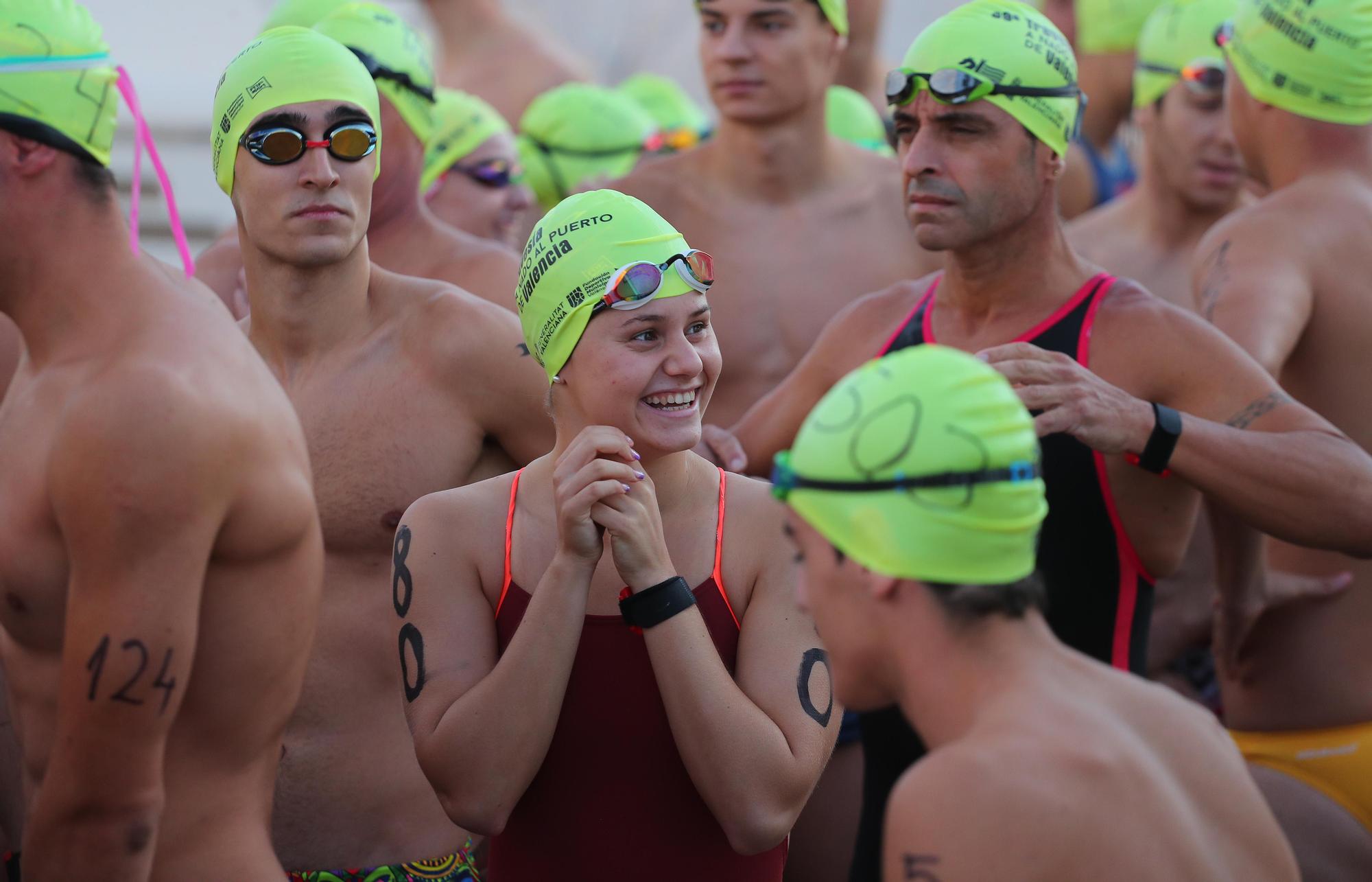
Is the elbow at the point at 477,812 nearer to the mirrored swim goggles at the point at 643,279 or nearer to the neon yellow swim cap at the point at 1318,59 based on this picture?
the mirrored swim goggles at the point at 643,279

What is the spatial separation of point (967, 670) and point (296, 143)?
247 centimetres

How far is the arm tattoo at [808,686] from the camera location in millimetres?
2990

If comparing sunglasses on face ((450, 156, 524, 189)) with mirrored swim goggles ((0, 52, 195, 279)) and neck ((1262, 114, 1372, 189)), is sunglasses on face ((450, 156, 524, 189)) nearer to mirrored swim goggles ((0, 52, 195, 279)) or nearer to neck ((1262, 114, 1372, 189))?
neck ((1262, 114, 1372, 189))

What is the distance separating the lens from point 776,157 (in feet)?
19.4

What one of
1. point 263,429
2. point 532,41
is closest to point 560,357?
point 263,429

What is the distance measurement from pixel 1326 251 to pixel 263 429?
127 inches

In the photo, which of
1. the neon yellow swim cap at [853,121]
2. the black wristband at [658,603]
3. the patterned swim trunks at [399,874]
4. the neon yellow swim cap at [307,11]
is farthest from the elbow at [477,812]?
the neon yellow swim cap at [853,121]

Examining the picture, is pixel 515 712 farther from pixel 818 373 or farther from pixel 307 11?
pixel 307 11

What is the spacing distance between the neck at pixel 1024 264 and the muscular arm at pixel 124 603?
2233 millimetres

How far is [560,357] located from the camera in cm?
322

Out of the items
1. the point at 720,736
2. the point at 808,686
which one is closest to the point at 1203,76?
the point at 808,686


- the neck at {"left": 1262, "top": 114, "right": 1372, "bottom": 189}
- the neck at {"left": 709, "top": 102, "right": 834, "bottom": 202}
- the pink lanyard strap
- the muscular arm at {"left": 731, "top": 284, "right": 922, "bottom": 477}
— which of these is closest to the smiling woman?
the pink lanyard strap

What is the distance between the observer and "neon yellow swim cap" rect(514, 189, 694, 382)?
3.16 meters

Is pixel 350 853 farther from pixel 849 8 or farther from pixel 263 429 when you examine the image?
pixel 849 8
